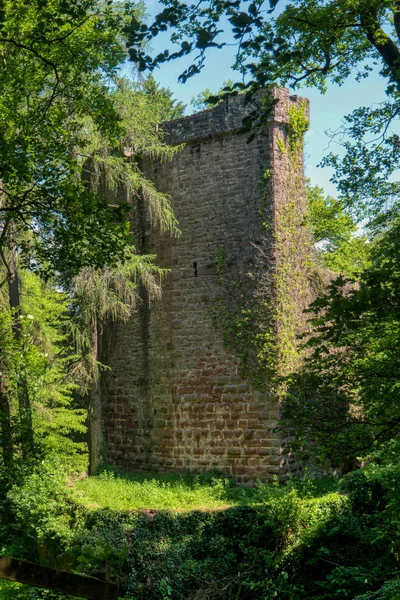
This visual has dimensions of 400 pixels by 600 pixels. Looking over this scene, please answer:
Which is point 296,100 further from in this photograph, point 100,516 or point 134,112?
point 100,516

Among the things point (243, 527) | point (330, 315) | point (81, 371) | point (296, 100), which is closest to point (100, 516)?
point (243, 527)

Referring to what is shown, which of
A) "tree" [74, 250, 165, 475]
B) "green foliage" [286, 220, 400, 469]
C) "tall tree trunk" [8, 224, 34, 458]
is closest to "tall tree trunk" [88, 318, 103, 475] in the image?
"tree" [74, 250, 165, 475]

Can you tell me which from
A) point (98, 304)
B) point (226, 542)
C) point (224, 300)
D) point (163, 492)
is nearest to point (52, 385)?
point (98, 304)

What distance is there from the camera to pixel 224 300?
46.8 ft

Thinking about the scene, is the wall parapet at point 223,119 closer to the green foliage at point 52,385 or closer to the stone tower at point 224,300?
the stone tower at point 224,300

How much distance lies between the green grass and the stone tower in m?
0.50

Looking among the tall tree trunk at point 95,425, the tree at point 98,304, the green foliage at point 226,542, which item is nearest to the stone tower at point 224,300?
the tree at point 98,304

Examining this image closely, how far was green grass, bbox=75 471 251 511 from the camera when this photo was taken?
1243cm

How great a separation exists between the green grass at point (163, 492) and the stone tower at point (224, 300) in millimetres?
503

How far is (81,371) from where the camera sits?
14.8m

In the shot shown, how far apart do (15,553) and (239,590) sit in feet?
13.4

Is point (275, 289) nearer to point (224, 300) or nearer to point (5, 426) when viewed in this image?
point (224, 300)

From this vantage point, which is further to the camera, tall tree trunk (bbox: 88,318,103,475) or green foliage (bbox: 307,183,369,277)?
green foliage (bbox: 307,183,369,277)

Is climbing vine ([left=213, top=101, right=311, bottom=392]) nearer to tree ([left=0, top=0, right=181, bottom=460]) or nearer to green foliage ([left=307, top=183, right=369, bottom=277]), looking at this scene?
tree ([left=0, top=0, right=181, bottom=460])
